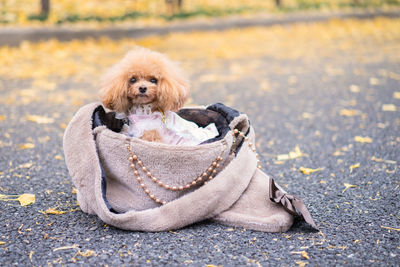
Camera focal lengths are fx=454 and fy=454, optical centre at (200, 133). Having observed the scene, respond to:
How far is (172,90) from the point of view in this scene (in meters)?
2.76

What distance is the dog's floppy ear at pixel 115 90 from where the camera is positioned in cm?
274

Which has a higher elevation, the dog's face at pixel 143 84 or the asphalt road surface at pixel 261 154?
the dog's face at pixel 143 84

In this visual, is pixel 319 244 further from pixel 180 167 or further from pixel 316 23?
pixel 316 23

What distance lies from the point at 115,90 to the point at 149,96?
21cm

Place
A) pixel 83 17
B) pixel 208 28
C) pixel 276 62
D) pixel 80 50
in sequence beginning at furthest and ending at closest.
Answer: pixel 208 28, pixel 83 17, pixel 80 50, pixel 276 62

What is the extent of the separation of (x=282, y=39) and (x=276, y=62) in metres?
3.08

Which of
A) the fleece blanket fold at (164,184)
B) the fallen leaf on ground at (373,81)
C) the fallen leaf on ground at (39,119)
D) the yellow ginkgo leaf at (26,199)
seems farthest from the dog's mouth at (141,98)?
the fallen leaf on ground at (373,81)

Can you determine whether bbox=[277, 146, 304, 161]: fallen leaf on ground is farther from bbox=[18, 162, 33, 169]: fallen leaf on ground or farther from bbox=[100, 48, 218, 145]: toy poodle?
bbox=[18, 162, 33, 169]: fallen leaf on ground

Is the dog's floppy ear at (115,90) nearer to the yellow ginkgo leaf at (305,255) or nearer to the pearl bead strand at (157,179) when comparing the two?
the pearl bead strand at (157,179)

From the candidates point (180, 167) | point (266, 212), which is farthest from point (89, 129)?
point (266, 212)

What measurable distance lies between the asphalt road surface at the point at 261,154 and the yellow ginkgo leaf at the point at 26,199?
0.05m

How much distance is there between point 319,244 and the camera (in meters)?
2.37

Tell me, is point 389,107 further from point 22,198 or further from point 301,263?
point 22,198

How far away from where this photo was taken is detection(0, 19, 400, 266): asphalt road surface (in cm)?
229
